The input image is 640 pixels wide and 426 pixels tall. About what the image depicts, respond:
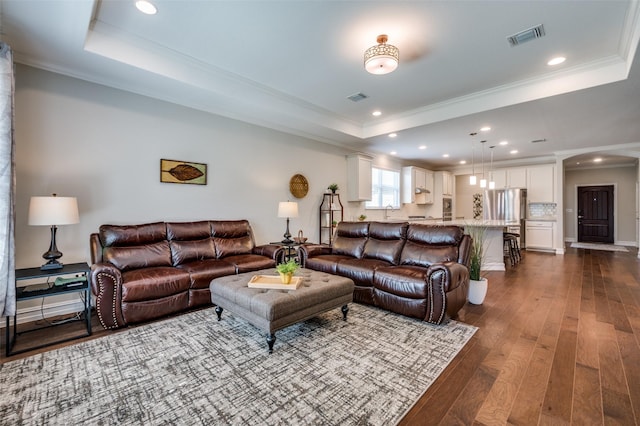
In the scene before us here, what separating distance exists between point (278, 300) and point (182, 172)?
2736mm

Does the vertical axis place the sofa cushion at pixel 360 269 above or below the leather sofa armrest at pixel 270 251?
below

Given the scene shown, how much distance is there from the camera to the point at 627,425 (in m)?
1.60

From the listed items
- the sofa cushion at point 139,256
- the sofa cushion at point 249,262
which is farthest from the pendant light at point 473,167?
the sofa cushion at point 139,256

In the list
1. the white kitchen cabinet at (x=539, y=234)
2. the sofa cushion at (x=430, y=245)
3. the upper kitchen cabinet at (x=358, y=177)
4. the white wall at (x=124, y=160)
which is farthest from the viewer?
the white kitchen cabinet at (x=539, y=234)

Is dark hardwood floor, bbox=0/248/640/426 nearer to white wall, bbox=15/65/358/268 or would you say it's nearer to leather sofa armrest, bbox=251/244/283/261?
white wall, bbox=15/65/358/268

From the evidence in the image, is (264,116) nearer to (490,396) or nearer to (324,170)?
(324,170)

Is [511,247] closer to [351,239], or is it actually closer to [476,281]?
[476,281]

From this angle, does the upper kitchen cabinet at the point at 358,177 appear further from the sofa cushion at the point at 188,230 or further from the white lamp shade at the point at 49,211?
the white lamp shade at the point at 49,211

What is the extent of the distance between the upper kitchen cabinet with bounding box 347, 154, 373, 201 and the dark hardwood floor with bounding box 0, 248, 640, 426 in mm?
3335

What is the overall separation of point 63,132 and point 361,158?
16.8 ft

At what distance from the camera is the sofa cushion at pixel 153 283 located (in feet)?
9.30

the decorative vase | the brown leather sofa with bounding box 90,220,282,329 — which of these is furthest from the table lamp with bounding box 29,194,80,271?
the decorative vase

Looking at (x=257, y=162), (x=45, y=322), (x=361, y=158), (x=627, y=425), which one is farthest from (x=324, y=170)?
(x=627, y=425)

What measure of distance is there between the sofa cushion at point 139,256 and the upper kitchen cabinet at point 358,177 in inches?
163
